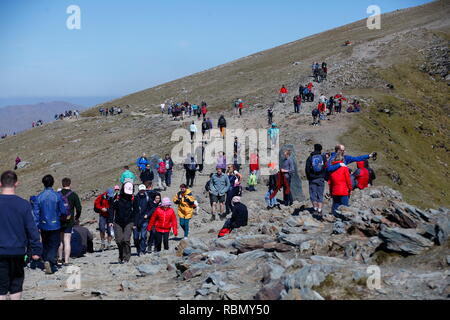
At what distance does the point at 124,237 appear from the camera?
520 inches

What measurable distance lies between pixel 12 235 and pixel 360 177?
42.1 feet

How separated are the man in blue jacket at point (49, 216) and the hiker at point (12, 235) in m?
3.99

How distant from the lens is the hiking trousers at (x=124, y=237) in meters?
13.0

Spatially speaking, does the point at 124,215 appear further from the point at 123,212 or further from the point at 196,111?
the point at 196,111

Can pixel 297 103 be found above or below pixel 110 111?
below

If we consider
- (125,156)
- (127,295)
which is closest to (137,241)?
(127,295)

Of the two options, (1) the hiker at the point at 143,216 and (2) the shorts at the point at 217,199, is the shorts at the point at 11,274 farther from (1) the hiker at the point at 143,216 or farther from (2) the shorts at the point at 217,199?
(2) the shorts at the point at 217,199

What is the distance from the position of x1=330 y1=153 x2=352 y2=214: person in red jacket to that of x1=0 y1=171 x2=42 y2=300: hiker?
8.42 metres

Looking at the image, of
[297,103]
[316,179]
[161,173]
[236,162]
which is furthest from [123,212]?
[297,103]

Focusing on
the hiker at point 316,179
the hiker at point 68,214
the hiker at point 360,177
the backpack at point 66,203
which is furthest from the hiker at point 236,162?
the backpack at point 66,203

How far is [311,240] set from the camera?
11.3 metres

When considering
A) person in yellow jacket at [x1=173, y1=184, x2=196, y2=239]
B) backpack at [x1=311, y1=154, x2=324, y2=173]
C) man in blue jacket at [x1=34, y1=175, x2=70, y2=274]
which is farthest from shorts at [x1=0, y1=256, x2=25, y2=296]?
backpack at [x1=311, y1=154, x2=324, y2=173]

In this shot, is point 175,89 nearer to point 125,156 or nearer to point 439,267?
point 125,156

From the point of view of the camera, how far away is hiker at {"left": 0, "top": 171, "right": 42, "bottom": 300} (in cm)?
754
